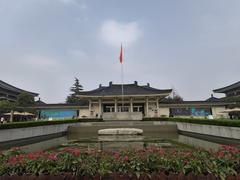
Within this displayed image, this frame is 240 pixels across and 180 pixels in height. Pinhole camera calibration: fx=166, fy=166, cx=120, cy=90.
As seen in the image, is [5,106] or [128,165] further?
[5,106]

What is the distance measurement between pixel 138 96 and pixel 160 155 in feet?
73.4

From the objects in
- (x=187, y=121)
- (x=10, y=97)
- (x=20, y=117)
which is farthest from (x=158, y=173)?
(x=10, y=97)

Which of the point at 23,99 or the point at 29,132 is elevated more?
the point at 23,99

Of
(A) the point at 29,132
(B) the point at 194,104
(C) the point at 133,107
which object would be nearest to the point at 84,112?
(C) the point at 133,107

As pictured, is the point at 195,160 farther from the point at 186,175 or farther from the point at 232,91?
the point at 232,91

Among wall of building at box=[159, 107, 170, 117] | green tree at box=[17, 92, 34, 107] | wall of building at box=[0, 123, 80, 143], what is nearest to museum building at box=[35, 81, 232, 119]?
wall of building at box=[159, 107, 170, 117]

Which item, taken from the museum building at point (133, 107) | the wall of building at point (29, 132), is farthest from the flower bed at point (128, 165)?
the museum building at point (133, 107)

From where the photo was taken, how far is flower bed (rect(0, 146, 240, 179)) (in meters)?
2.60

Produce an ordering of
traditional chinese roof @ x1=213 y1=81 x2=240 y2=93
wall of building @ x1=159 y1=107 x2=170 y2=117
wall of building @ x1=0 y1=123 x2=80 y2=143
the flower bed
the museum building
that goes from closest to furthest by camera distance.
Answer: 1. the flower bed
2. wall of building @ x1=0 y1=123 x2=80 y2=143
3. the museum building
4. wall of building @ x1=159 y1=107 x2=170 y2=117
5. traditional chinese roof @ x1=213 y1=81 x2=240 y2=93

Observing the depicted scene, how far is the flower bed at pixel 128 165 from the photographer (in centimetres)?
260

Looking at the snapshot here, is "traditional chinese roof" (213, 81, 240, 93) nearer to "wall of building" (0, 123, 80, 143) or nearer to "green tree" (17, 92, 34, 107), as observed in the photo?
"wall of building" (0, 123, 80, 143)

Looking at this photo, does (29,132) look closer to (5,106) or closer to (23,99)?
(5,106)

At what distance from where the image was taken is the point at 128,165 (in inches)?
109

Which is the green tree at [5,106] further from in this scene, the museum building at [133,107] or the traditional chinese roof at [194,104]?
the traditional chinese roof at [194,104]
